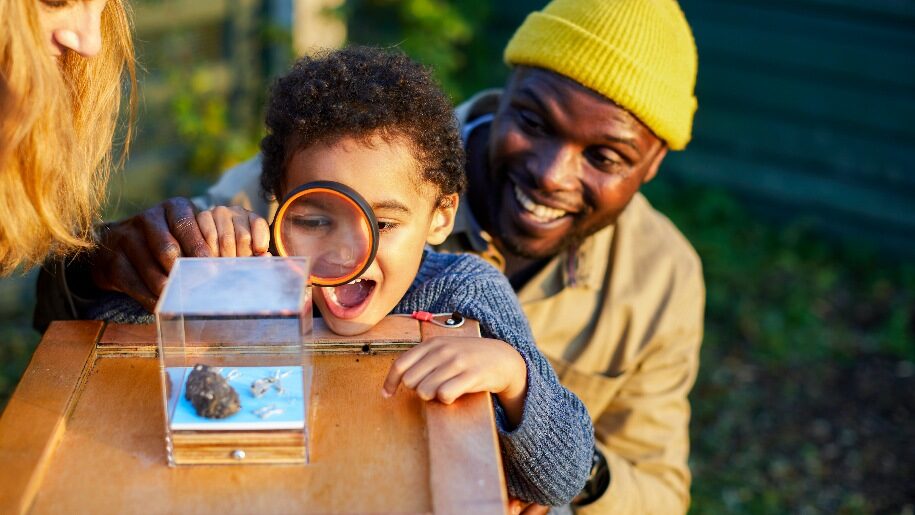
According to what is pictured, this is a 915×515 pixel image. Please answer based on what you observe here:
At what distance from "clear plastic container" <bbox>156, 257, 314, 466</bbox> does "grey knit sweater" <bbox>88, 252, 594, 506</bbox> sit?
0.46 meters

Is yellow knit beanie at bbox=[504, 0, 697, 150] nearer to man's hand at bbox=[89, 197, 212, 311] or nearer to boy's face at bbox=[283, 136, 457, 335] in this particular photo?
boy's face at bbox=[283, 136, 457, 335]

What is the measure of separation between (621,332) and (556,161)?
0.75 metres

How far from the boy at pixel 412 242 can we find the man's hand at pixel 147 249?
0.06 m

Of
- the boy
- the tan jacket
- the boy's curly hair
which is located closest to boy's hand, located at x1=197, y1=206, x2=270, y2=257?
the boy

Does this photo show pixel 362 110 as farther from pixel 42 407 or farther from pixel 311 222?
pixel 42 407

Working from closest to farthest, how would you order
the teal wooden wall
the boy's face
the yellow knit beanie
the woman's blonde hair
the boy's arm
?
the woman's blonde hair → the boy's arm → the boy's face → the yellow knit beanie → the teal wooden wall

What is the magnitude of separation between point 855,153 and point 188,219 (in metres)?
5.28

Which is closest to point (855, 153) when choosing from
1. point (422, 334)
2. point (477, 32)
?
point (477, 32)

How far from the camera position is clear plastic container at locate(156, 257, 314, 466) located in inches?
64.8

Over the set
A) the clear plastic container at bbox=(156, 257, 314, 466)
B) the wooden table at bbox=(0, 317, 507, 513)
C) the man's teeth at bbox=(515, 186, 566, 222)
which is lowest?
the man's teeth at bbox=(515, 186, 566, 222)

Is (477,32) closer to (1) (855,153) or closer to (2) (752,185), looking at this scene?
(2) (752,185)

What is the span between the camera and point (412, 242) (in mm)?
2342

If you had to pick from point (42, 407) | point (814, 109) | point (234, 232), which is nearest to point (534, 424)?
point (234, 232)

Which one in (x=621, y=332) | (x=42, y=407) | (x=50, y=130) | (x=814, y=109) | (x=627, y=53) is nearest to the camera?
(x=42, y=407)
